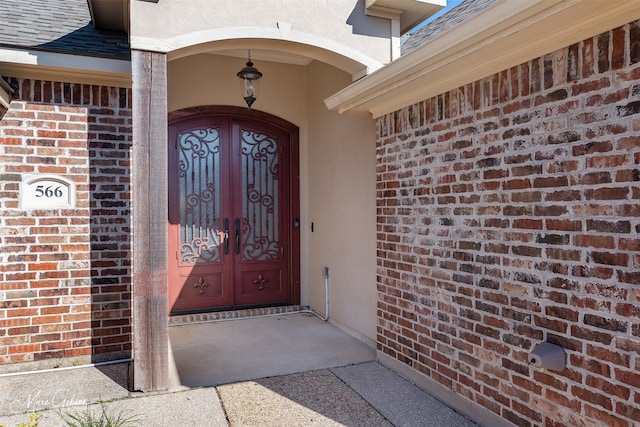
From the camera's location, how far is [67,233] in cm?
366

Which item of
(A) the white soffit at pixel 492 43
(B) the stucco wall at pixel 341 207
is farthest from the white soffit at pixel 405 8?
(B) the stucco wall at pixel 341 207

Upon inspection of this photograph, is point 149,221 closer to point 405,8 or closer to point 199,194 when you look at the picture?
point 199,194

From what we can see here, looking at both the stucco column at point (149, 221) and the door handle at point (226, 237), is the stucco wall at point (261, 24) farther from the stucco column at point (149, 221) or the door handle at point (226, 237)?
the door handle at point (226, 237)

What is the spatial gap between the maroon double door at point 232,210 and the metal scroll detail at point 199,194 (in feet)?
0.04

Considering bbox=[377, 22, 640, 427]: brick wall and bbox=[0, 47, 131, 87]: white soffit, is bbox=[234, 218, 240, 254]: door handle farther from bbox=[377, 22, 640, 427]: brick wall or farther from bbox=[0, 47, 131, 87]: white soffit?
bbox=[377, 22, 640, 427]: brick wall

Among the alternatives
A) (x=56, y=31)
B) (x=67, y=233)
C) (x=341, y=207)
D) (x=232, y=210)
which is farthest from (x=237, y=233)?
(x=56, y=31)

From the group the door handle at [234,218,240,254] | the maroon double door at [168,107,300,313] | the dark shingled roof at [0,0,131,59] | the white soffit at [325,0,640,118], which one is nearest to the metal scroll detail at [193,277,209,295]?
the maroon double door at [168,107,300,313]

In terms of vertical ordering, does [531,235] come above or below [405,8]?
below

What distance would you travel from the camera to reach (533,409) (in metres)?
2.35

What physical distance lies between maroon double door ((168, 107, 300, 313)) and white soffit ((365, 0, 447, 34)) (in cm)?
229

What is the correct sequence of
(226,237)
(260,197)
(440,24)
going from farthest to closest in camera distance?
(260,197) < (226,237) < (440,24)

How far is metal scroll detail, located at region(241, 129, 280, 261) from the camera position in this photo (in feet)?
18.5

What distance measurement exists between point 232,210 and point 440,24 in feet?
10.3

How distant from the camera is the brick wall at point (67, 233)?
3520mm
